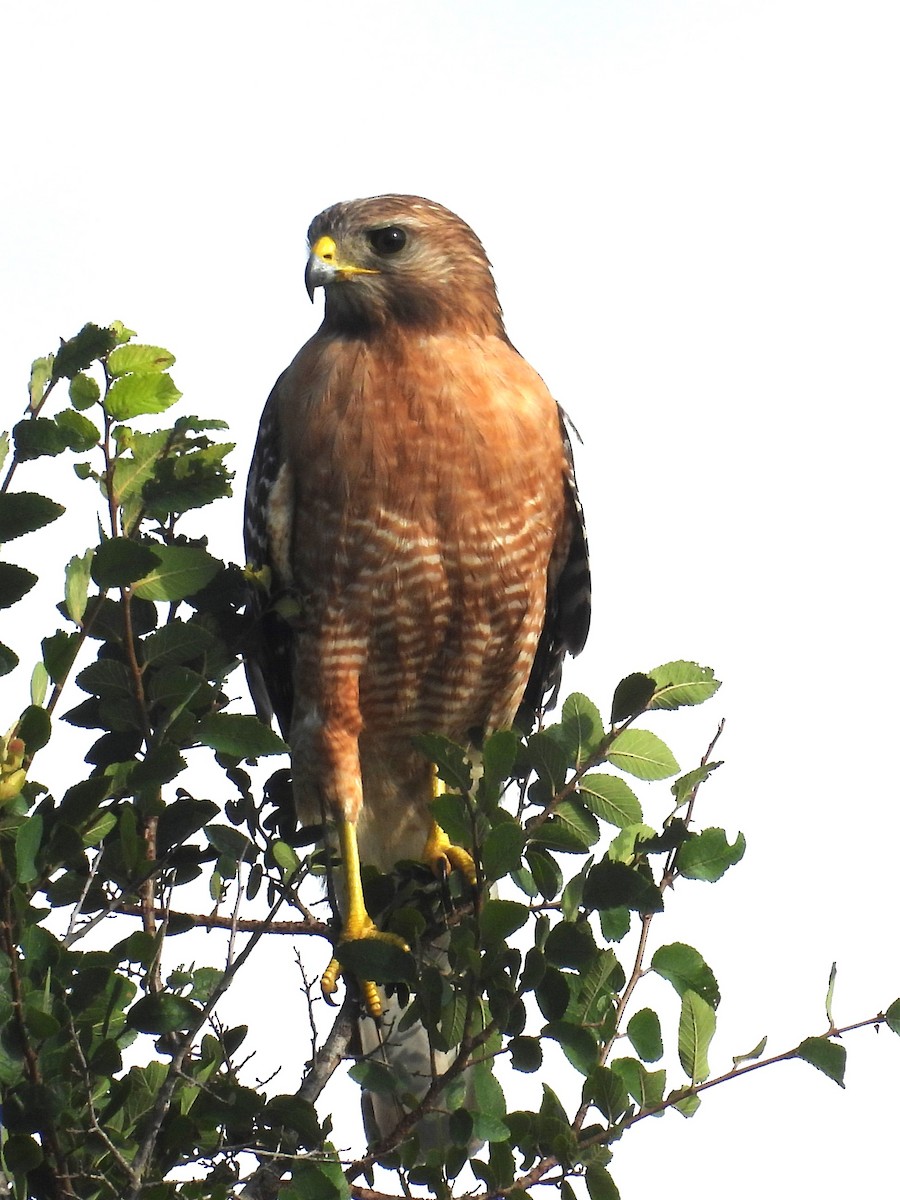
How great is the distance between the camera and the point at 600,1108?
10.3ft

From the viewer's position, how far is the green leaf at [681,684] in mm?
3344

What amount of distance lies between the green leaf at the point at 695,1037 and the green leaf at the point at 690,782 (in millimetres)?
435

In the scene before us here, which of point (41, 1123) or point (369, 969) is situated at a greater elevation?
point (369, 969)

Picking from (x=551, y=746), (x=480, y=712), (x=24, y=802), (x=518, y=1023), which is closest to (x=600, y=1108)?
(x=518, y=1023)

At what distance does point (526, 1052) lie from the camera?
3.10 meters

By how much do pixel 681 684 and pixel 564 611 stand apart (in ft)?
6.82

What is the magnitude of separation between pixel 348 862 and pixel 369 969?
130 cm

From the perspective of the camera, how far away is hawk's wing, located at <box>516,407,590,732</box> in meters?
5.16

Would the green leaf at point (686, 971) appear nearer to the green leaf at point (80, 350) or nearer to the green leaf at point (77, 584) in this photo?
the green leaf at point (77, 584)

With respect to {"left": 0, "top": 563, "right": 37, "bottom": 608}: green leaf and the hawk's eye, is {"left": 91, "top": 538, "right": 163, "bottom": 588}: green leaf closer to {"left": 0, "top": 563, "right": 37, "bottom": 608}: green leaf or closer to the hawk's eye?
{"left": 0, "top": 563, "right": 37, "bottom": 608}: green leaf

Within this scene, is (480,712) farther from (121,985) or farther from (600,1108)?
(121,985)

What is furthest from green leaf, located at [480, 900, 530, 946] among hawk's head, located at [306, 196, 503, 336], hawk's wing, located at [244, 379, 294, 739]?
hawk's head, located at [306, 196, 503, 336]

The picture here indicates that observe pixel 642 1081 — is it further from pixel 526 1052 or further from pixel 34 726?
pixel 34 726

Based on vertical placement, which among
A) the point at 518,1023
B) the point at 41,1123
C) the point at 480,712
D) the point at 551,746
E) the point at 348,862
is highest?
the point at 480,712
